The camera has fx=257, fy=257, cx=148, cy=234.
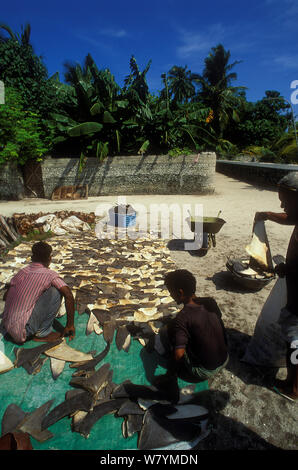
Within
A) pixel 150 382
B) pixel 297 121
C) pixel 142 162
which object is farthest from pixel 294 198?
pixel 297 121

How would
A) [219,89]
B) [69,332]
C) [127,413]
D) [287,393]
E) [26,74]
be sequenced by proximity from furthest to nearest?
[219,89]
[26,74]
[69,332]
[287,393]
[127,413]

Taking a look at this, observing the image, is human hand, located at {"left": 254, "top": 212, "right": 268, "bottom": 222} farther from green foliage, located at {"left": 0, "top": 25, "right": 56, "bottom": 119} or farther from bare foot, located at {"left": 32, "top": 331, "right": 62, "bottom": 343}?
green foliage, located at {"left": 0, "top": 25, "right": 56, "bottom": 119}

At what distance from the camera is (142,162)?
43.5 ft

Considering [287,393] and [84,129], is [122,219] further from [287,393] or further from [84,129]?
[84,129]

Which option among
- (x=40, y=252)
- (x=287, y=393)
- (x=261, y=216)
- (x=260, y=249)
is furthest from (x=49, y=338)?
(x=261, y=216)

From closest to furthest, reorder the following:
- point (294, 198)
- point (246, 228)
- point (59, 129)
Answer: point (294, 198) → point (246, 228) → point (59, 129)

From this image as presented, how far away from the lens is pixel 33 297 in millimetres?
2758

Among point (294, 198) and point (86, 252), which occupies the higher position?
point (294, 198)

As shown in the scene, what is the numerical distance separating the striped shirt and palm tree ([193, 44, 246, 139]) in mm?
29643

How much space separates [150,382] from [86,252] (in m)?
3.80

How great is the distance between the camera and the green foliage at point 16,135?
12.1 m

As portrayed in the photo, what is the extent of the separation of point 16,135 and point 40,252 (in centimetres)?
1210

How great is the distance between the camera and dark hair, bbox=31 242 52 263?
9.11 ft
